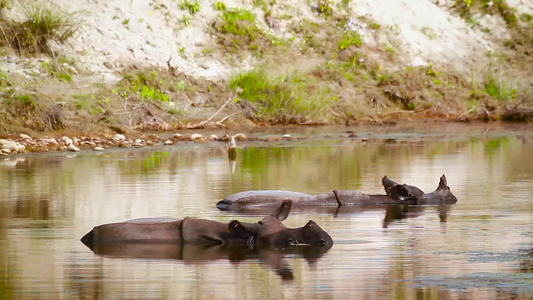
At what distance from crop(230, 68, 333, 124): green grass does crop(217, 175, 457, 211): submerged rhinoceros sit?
20.3 metres

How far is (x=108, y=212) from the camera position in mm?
15336

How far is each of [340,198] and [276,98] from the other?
68.5ft

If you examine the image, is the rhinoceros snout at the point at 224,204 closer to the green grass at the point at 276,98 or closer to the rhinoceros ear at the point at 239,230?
the rhinoceros ear at the point at 239,230

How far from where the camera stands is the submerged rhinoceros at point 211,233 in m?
11.9

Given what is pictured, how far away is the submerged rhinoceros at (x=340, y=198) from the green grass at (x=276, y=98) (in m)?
20.3

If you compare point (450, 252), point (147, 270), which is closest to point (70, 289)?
point (147, 270)

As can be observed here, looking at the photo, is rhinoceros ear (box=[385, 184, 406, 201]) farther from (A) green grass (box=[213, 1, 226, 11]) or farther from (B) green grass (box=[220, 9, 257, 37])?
(A) green grass (box=[213, 1, 226, 11])

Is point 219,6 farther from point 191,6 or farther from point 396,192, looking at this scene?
point 396,192

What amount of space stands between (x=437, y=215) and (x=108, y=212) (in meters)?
4.06

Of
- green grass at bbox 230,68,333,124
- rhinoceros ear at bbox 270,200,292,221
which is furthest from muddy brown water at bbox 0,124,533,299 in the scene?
green grass at bbox 230,68,333,124

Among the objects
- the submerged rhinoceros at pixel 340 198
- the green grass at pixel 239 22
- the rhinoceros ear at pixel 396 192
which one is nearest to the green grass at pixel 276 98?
the green grass at pixel 239 22

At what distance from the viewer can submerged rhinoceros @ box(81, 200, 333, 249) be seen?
38.9 feet

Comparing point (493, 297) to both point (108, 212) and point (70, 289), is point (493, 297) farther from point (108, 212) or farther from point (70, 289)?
point (108, 212)

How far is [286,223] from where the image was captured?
13969 millimetres
